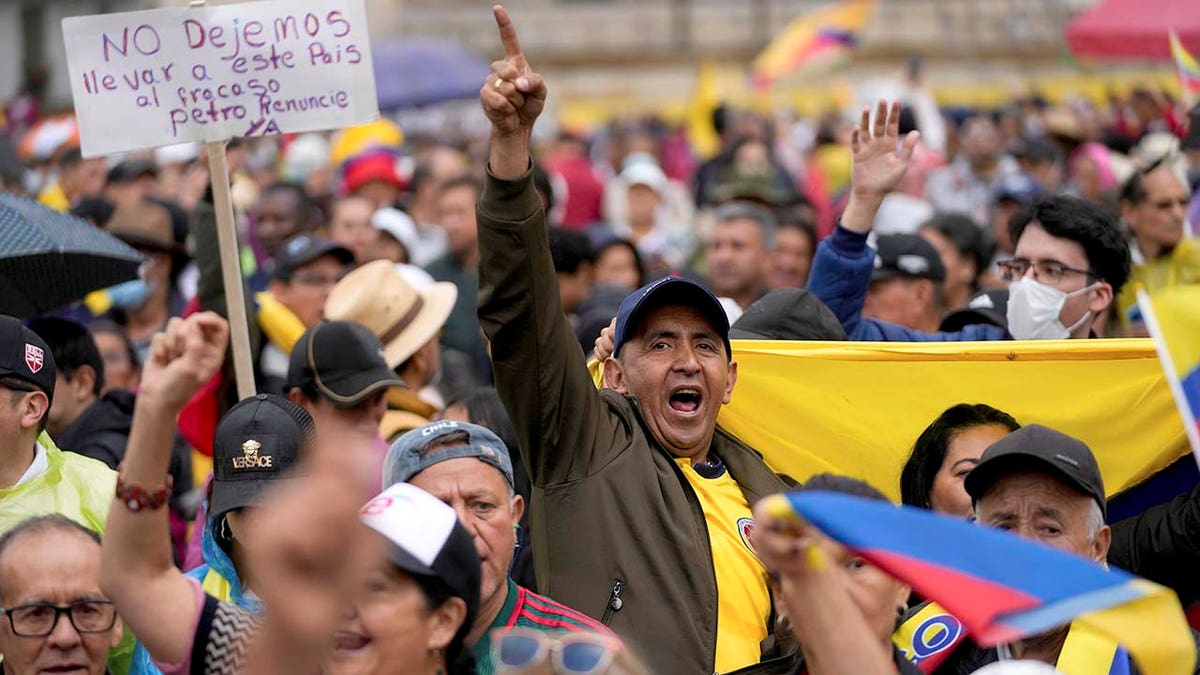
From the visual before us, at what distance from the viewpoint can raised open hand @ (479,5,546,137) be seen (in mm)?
4504

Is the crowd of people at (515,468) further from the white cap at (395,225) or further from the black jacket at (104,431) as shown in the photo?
the white cap at (395,225)

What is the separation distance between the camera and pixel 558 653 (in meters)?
3.26

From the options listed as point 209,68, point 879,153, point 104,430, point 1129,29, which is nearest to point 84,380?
point 104,430

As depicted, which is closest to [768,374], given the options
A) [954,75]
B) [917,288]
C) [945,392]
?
[945,392]

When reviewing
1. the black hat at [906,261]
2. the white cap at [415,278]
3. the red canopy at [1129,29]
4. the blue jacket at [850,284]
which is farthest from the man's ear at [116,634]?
the red canopy at [1129,29]

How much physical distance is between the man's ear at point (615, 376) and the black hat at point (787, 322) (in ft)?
2.35

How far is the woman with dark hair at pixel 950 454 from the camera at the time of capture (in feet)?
16.4

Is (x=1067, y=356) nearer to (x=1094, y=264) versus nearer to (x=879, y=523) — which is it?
(x=1094, y=264)

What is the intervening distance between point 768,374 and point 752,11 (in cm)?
3898

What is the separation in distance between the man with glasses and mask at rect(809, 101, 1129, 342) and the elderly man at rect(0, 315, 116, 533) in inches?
103

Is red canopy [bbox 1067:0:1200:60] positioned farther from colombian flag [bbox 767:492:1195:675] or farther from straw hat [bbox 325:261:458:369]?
colombian flag [bbox 767:492:1195:675]

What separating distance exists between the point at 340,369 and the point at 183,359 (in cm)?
252

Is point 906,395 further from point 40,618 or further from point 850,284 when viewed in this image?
point 40,618

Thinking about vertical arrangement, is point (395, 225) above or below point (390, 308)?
above
